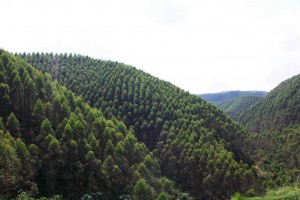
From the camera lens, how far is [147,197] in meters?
66.8

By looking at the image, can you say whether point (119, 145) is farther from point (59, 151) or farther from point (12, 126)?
point (12, 126)

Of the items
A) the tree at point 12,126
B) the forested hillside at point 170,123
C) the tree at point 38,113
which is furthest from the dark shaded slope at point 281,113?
the tree at point 12,126

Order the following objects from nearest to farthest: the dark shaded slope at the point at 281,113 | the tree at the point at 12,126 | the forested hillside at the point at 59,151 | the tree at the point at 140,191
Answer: the forested hillside at the point at 59,151 → the tree at the point at 140,191 → the tree at the point at 12,126 → the dark shaded slope at the point at 281,113

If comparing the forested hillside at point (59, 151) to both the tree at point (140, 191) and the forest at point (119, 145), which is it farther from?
the forest at point (119, 145)

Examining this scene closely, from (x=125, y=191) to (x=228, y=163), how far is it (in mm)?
29443

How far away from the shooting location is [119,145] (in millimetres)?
78250

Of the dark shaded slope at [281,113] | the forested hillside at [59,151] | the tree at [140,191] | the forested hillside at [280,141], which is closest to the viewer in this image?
the forested hillside at [59,151]

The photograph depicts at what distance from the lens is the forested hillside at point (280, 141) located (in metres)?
99.4

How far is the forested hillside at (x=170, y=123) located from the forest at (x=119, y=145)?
31 cm

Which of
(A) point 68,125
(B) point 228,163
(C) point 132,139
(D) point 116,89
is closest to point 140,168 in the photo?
(C) point 132,139

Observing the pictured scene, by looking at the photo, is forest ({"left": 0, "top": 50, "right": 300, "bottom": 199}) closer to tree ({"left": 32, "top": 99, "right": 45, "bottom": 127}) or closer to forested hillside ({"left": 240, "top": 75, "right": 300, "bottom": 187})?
tree ({"left": 32, "top": 99, "right": 45, "bottom": 127})

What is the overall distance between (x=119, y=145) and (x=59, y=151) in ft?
48.8

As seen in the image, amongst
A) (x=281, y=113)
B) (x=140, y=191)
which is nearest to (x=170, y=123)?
(x=140, y=191)

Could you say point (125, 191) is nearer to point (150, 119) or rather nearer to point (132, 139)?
point (132, 139)
